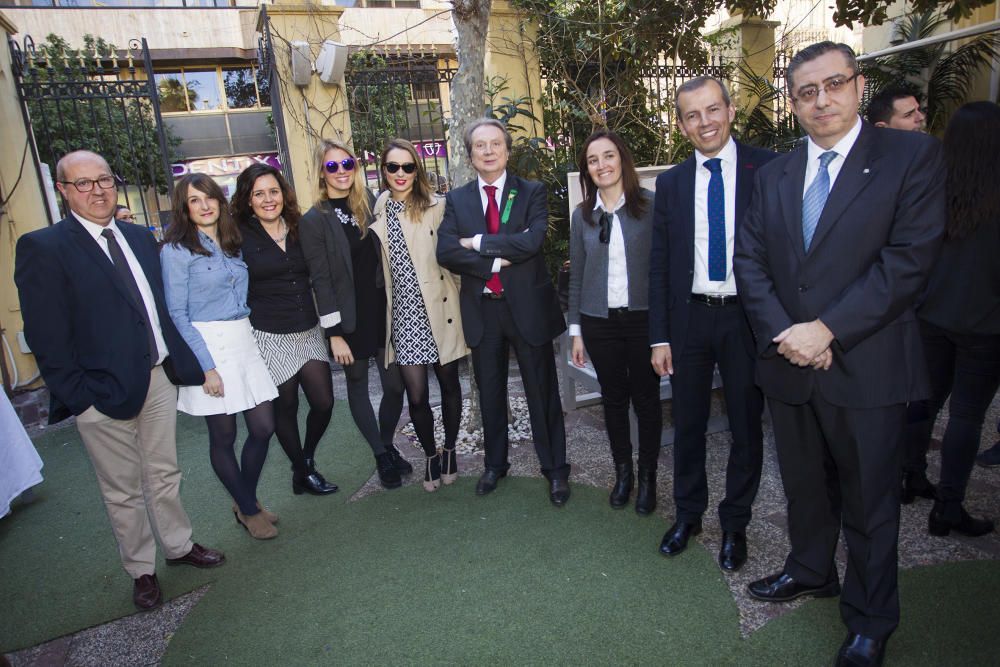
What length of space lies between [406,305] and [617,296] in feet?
3.93

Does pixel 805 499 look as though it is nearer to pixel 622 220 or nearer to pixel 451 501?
pixel 622 220

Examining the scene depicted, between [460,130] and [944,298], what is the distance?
10.3 ft

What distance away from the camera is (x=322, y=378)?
374 centimetres

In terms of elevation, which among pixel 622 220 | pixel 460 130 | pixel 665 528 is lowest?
pixel 665 528

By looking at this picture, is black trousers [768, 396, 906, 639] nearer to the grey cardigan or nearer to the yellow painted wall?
the grey cardigan

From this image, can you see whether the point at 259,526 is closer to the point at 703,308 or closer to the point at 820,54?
the point at 703,308

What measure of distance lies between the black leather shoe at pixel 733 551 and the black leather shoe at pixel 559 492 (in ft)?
3.03

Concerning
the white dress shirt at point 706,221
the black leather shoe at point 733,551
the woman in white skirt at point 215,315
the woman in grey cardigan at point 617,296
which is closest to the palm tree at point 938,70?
the woman in grey cardigan at point 617,296

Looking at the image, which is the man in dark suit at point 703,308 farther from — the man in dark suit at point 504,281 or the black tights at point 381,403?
the black tights at point 381,403

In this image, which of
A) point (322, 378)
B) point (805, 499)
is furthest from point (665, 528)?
point (322, 378)

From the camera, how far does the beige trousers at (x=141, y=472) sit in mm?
2922

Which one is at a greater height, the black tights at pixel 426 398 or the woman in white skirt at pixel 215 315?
the woman in white skirt at pixel 215 315

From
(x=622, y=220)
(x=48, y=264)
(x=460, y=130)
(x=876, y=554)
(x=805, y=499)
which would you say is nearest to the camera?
(x=876, y=554)

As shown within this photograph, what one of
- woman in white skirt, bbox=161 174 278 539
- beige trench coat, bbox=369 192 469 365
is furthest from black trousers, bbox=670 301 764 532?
woman in white skirt, bbox=161 174 278 539
